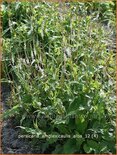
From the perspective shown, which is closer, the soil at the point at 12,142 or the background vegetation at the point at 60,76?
the background vegetation at the point at 60,76

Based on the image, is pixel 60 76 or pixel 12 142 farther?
pixel 60 76

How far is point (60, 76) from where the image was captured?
11.1 ft

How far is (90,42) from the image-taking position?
3.98m

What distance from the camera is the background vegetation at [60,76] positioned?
3086 millimetres

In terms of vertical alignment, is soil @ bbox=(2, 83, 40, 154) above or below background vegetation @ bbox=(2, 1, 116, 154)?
below

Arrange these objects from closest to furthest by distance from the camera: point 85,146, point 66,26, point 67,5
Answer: point 85,146, point 66,26, point 67,5

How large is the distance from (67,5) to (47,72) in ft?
5.78

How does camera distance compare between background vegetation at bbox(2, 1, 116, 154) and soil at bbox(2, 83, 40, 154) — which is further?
soil at bbox(2, 83, 40, 154)

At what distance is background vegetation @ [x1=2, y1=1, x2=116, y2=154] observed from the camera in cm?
309

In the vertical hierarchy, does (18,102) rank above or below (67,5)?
below

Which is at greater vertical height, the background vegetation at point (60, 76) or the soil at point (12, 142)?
the background vegetation at point (60, 76)

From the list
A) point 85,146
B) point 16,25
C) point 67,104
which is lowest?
point 85,146

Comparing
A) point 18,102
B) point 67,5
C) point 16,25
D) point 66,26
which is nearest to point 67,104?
point 18,102

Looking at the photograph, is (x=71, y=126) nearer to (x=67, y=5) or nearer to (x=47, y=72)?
(x=47, y=72)
